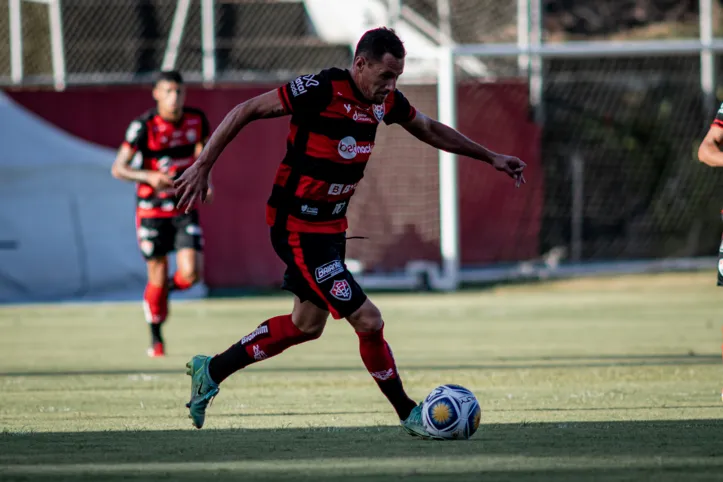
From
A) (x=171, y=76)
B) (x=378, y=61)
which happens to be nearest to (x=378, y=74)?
(x=378, y=61)

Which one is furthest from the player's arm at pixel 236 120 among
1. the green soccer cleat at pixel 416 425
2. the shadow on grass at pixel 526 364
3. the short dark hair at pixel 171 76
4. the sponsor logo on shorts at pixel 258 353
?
the short dark hair at pixel 171 76

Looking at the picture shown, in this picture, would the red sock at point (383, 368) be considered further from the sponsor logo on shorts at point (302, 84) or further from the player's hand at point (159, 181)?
the player's hand at point (159, 181)

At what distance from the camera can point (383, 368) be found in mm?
6363

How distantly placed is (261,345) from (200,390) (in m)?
0.39

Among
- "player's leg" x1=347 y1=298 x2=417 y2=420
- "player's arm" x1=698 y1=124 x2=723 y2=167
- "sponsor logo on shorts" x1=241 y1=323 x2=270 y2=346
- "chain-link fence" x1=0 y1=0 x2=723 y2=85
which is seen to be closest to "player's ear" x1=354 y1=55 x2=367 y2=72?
"player's leg" x1=347 y1=298 x2=417 y2=420

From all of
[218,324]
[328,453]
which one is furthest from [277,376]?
[218,324]

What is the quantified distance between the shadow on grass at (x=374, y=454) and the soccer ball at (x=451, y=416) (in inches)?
2.7

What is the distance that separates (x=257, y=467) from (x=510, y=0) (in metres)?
19.4

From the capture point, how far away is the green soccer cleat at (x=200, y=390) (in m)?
6.47

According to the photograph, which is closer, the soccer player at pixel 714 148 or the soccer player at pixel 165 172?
the soccer player at pixel 714 148

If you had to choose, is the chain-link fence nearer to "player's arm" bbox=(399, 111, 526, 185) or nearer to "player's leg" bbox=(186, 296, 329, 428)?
"player's arm" bbox=(399, 111, 526, 185)

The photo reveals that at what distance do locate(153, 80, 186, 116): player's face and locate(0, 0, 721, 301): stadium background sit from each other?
259 inches

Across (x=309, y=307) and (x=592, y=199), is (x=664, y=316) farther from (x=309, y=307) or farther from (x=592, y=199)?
(x=309, y=307)

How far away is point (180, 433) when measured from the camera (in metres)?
6.37
